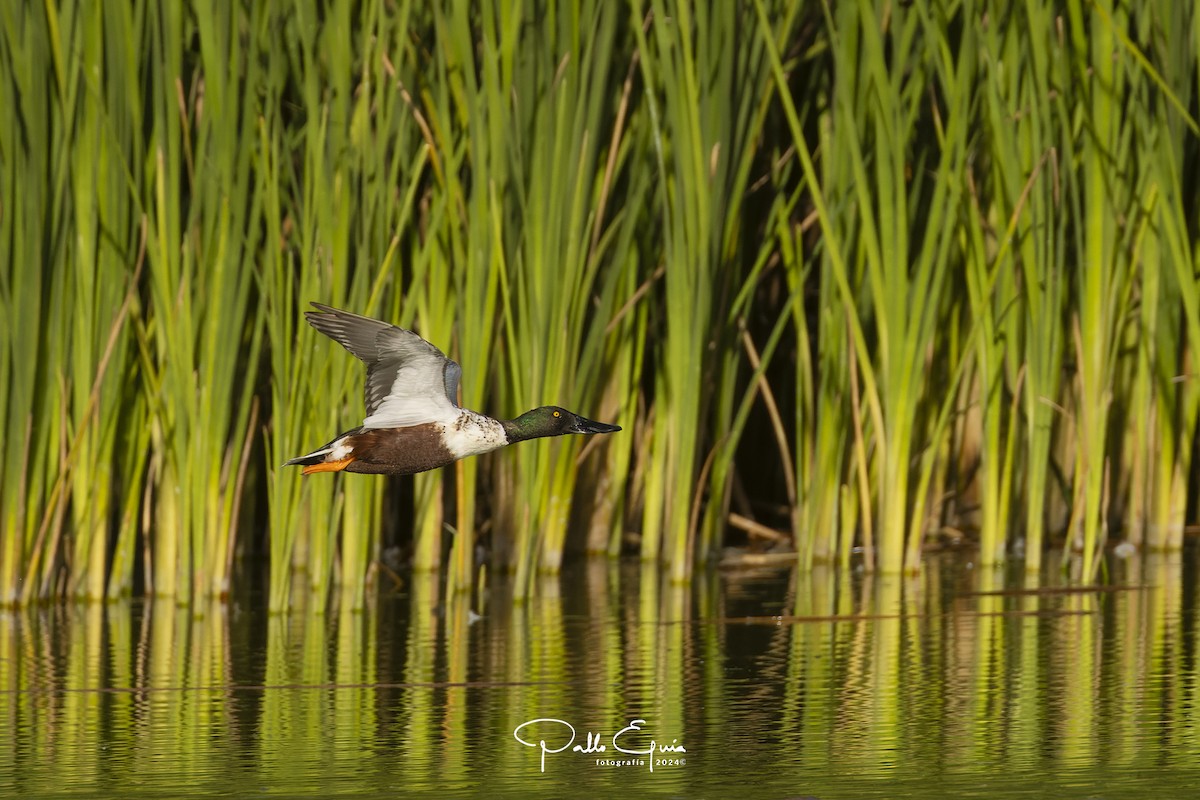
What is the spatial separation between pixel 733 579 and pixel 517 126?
77.7 inches

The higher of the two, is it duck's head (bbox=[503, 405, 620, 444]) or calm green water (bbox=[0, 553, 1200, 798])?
duck's head (bbox=[503, 405, 620, 444])

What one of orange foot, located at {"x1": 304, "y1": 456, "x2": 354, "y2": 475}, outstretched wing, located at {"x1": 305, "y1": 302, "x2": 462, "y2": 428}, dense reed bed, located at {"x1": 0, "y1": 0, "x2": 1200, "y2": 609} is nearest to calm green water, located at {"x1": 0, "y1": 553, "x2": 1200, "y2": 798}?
dense reed bed, located at {"x1": 0, "y1": 0, "x2": 1200, "y2": 609}

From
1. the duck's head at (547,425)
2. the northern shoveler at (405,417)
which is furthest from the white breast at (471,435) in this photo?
the duck's head at (547,425)

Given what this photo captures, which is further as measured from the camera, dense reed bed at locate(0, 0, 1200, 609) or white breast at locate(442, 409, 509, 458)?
dense reed bed at locate(0, 0, 1200, 609)

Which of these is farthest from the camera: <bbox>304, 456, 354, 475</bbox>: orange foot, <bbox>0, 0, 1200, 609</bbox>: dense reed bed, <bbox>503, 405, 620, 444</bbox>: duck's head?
<bbox>0, 0, 1200, 609</bbox>: dense reed bed

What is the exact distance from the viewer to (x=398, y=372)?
17.8 feet

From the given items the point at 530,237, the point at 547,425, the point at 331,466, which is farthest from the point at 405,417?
the point at 530,237

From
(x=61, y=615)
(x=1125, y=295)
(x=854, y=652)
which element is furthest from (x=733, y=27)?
(x=61, y=615)

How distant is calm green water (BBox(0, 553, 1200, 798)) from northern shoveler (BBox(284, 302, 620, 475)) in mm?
628

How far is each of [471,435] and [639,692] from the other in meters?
0.80

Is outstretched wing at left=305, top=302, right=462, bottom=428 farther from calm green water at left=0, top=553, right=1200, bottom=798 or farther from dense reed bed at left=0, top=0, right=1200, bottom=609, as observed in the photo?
dense reed bed at left=0, top=0, right=1200, bottom=609

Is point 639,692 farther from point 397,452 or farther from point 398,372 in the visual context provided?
point 398,372

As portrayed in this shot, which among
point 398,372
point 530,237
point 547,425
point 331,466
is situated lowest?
point 331,466

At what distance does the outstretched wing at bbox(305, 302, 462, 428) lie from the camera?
5.30 m
